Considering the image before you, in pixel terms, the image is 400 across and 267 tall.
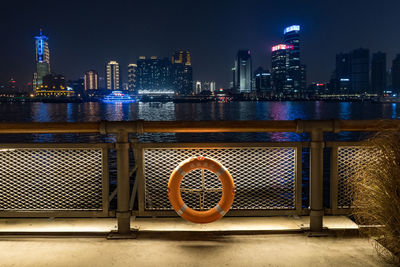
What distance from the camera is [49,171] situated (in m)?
4.21

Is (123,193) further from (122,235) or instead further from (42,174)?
(42,174)

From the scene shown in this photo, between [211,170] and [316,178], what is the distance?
1.08 m

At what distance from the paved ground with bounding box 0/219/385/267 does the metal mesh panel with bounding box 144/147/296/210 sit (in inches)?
9.3

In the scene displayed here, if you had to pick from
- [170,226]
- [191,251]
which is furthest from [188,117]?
[191,251]

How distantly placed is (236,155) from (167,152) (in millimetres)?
715

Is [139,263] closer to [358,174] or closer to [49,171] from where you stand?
[49,171]

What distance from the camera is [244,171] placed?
4.10m

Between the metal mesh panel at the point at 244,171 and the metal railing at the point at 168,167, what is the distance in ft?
0.03

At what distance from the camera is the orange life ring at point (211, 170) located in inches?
148

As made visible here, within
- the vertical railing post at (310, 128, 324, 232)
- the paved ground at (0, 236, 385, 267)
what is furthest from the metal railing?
the paved ground at (0, 236, 385, 267)

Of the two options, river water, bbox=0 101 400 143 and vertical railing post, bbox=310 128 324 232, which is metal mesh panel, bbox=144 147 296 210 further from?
river water, bbox=0 101 400 143

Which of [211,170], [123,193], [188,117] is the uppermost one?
[211,170]

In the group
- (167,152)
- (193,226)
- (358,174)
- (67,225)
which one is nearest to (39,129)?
(67,225)

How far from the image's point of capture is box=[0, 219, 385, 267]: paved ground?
3373 mm
